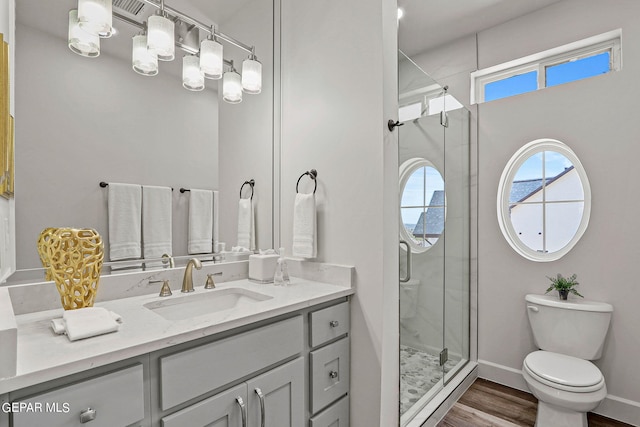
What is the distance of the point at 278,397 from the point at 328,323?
14.7 inches

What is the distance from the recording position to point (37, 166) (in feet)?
3.80

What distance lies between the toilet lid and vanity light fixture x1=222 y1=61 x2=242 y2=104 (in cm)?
230

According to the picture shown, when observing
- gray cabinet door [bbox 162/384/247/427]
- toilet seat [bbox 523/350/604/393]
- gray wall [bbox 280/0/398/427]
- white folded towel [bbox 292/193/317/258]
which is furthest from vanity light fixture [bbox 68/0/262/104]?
toilet seat [bbox 523/350/604/393]

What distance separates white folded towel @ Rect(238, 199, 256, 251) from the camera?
1.84m

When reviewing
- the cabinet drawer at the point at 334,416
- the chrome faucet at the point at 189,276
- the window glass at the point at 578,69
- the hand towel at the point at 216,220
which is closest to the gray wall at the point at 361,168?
the cabinet drawer at the point at 334,416

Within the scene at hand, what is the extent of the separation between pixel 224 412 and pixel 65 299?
0.65m

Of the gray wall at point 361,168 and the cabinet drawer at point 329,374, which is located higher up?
the gray wall at point 361,168

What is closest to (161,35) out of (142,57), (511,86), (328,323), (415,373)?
(142,57)

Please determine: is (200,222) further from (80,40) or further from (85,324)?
(80,40)

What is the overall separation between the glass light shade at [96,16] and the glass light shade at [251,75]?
2.21 feet

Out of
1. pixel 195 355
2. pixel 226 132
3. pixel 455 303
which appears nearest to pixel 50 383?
pixel 195 355

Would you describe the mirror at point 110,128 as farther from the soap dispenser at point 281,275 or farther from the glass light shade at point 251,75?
the soap dispenser at point 281,275

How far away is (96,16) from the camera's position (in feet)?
3.91

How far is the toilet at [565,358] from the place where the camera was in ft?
5.40
